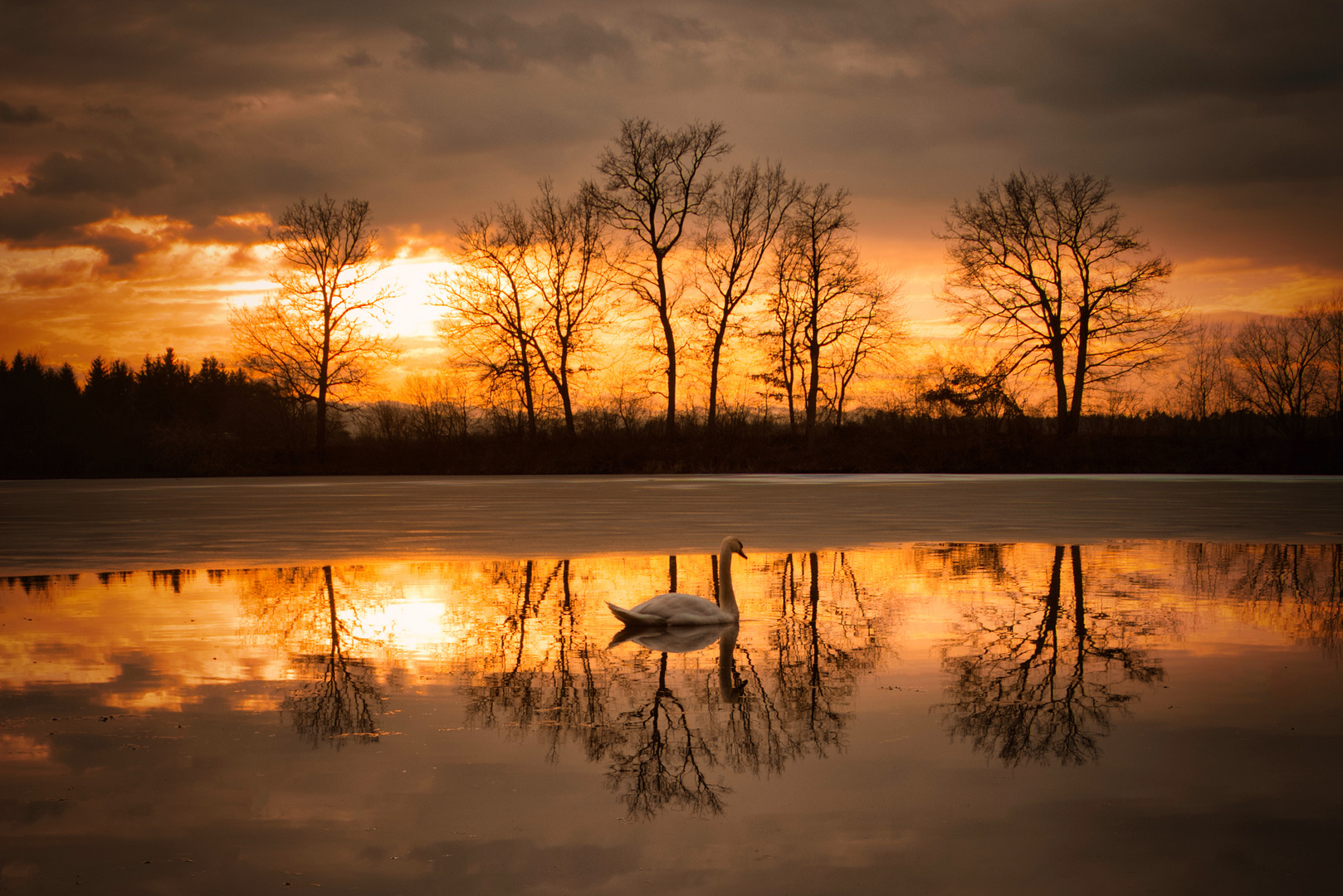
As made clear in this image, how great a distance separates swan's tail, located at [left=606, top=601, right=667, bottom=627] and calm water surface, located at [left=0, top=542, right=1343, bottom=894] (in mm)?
176

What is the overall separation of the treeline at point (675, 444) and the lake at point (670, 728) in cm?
3407

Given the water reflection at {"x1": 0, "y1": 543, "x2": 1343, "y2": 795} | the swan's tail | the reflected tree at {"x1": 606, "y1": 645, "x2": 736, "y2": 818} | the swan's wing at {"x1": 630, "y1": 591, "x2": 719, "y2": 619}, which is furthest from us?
the swan's wing at {"x1": 630, "y1": 591, "x2": 719, "y2": 619}

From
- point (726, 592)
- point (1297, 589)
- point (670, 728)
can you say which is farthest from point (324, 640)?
point (1297, 589)

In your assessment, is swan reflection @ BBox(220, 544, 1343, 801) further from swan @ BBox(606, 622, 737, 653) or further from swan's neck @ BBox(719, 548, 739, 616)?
swan's neck @ BBox(719, 548, 739, 616)

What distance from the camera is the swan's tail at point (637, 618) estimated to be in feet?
26.1

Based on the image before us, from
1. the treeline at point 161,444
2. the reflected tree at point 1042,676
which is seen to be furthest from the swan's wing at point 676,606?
the treeline at point 161,444

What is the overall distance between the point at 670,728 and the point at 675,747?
1.11 feet

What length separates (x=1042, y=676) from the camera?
21.3 ft

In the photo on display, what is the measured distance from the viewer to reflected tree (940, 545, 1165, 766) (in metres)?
5.18

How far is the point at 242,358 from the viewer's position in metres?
49.4

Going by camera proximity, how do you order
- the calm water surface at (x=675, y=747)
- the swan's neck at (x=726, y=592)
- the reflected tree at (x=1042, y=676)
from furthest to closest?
the swan's neck at (x=726, y=592), the reflected tree at (x=1042, y=676), the calm water surface at (x=675, y=747)

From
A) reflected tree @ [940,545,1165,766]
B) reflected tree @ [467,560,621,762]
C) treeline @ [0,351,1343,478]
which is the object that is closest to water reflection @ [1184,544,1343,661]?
reflected tree @ [940,545,1165,766]

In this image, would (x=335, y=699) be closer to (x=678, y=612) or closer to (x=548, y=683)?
(x=548, y=683)

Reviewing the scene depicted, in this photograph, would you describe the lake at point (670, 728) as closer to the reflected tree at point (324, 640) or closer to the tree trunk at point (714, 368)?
the reflected tree at point (324, 640)
